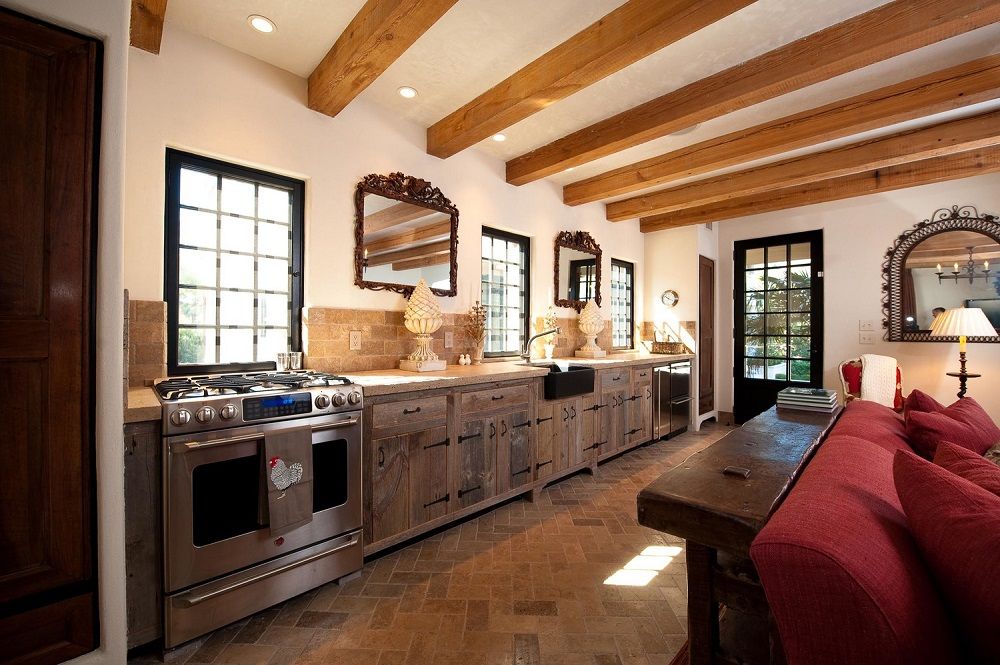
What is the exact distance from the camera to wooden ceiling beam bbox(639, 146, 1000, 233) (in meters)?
3.54

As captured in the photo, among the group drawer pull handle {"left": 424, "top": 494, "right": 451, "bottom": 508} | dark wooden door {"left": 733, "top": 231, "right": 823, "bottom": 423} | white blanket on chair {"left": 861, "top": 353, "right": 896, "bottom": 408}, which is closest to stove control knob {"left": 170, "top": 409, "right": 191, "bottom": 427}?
drawer pull handle {"left": 424, "top": 494, "right": 451, "bottom": 508}

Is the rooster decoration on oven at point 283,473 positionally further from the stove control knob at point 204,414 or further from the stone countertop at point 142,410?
the stone countertop at point 142,410

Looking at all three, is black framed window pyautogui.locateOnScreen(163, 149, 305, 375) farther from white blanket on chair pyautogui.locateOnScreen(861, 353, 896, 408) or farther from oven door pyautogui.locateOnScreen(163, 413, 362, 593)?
white blanket on chair pyautogui.locateOnScreen(861, 353, 896, 408)

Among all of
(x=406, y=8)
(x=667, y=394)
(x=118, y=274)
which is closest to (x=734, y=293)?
(x=667, y=394)

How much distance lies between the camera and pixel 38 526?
131 cm

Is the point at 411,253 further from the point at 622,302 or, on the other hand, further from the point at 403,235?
the point at 622,302

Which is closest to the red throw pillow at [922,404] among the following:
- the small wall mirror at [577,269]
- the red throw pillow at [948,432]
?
the red throw pillow at [948,432]

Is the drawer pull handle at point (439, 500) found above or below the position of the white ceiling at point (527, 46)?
below

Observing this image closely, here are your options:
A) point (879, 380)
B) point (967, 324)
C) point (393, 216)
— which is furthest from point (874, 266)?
point (393, 216)

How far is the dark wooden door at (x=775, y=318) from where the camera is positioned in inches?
198

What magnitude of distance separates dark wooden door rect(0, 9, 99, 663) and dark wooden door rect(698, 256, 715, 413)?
548cm

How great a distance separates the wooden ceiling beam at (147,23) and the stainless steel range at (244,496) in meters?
1.63

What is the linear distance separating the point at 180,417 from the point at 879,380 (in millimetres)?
5272

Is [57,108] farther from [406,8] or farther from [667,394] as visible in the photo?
[667,394]
